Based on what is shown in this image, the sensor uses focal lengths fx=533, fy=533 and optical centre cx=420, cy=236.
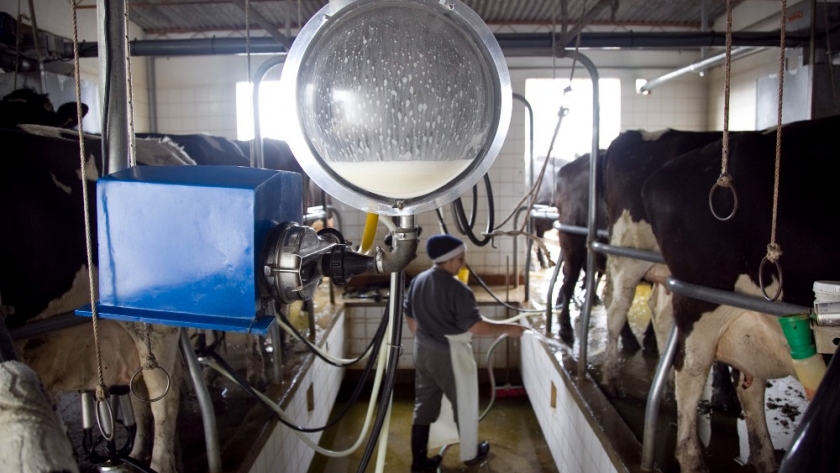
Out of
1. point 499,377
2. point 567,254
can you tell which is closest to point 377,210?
point 567,254

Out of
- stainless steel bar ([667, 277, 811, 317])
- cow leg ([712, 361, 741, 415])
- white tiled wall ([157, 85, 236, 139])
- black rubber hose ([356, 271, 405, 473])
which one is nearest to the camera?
black rubber hose ([356, 271, 405, 473])

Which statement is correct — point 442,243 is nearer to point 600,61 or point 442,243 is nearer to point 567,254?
point 567,254

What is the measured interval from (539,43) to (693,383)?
211 centimetres

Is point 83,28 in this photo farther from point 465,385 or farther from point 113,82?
point 113,82

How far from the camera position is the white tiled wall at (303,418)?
2.59 m

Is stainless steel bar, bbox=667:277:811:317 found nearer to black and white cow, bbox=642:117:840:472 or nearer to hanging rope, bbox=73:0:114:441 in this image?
black and white cow, bbox=642:117:840:472

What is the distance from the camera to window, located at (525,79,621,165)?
27.1 feet

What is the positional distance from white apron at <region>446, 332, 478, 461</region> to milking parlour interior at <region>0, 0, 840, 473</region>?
0.01 meters

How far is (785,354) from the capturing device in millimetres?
1907

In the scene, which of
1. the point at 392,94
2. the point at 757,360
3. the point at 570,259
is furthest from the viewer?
the point at 570,259

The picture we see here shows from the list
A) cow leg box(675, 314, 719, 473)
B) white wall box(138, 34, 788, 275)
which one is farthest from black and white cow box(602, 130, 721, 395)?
white wall box(138, 34, 788, 275)

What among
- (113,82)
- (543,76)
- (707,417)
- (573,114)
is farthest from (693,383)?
(573,114)

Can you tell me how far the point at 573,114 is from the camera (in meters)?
8.80

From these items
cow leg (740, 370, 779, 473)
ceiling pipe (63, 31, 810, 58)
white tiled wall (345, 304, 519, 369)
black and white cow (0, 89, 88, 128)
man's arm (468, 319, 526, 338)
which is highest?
ceiling pipe (63, 31, 810, 58)
